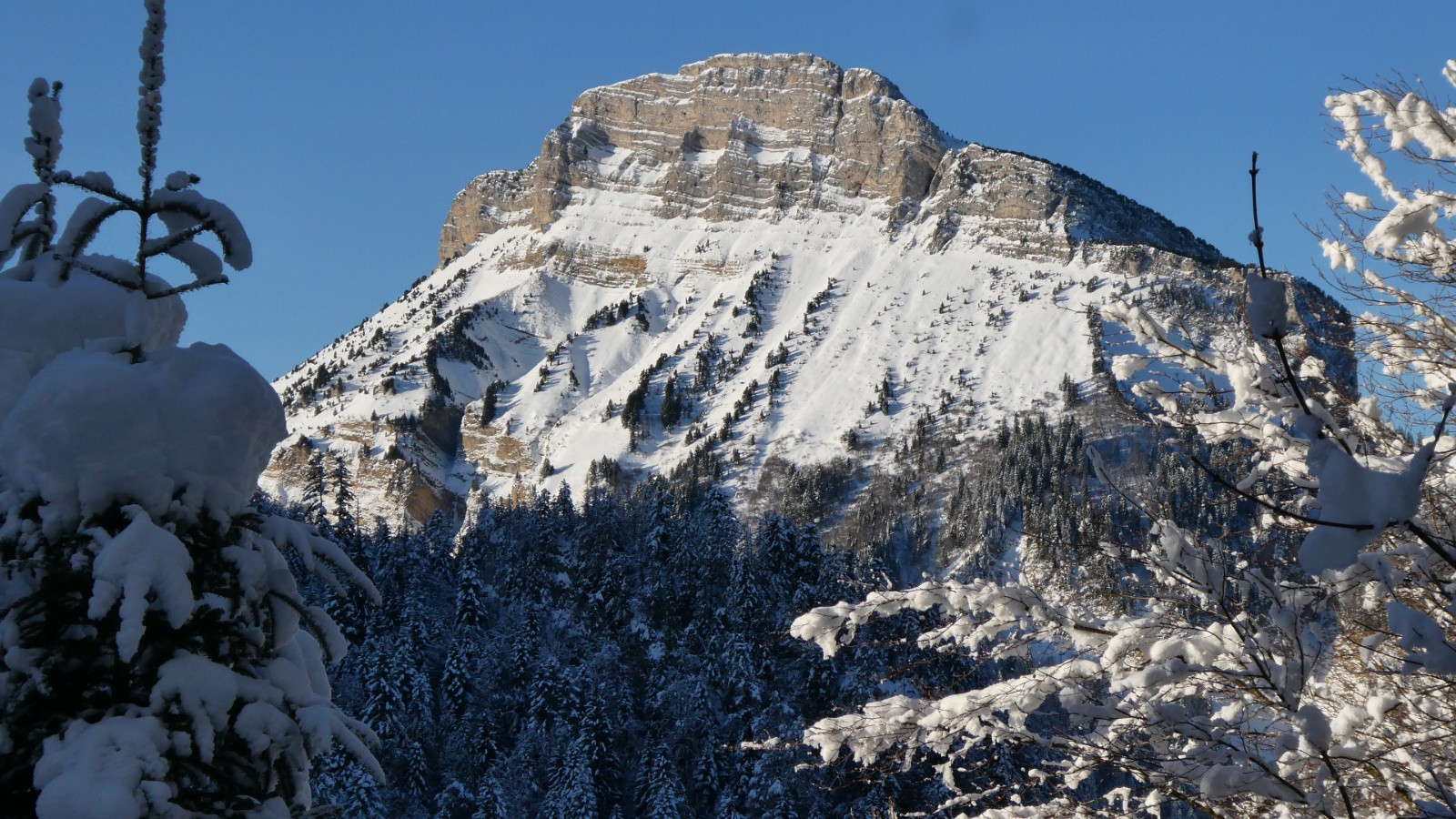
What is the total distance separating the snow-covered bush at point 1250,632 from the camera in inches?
157

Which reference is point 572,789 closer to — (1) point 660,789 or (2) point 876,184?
(1) point 660,789

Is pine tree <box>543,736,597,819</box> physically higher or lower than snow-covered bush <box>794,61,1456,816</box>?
lower

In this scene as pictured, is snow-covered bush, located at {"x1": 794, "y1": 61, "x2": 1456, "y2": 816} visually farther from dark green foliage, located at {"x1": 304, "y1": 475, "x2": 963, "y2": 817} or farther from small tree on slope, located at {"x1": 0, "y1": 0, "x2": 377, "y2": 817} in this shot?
dark green foliage, located at {"x1": 304, "y1": 475, "x2": 963, "y2": 817}

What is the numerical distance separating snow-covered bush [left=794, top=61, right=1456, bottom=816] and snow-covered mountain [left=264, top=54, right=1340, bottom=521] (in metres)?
113

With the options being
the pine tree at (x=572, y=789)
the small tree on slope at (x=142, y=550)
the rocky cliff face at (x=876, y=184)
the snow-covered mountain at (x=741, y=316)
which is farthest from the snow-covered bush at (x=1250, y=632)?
the rocky cliff face at (x=876, y=184)

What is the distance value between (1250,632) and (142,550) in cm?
432

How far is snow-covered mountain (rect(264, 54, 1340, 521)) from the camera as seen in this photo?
127625mm

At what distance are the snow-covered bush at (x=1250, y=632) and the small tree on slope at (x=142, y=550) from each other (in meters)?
2.44

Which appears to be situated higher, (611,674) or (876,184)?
(876,184)

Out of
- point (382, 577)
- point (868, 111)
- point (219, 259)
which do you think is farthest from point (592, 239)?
point (219, 259)

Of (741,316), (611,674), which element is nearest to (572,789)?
(611,674)

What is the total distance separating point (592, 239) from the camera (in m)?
181

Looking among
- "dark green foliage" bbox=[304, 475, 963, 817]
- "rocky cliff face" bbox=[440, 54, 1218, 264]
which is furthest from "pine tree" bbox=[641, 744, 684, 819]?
"rocky cliff face" bbox=[440, 54, 1218, 264]

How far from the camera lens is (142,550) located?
147 inches
